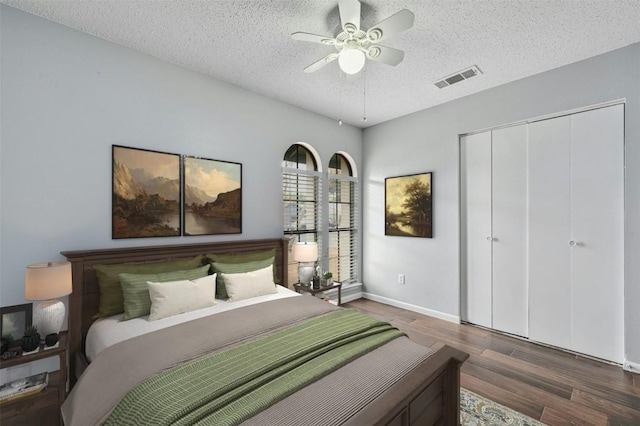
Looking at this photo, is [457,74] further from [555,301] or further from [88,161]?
[88,161]

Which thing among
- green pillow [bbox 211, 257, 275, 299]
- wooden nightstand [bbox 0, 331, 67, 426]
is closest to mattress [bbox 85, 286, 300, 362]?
wooden nightstand [bbox 0, 331, 67, 426]

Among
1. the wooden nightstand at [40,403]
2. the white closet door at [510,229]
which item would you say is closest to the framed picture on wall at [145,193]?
the wooden nightstand at [40,403]

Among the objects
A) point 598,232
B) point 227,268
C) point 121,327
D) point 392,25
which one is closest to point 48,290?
point 121,327

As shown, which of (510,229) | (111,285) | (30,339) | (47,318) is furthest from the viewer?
(510,229)

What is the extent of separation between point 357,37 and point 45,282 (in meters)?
2.72

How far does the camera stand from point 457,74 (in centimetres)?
308

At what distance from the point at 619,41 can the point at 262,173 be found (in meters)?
3.64

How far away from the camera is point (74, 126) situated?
234 centimetres

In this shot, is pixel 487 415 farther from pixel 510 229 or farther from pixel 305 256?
pixel 305 256

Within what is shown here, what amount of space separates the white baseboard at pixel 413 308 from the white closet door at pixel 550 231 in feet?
2.83

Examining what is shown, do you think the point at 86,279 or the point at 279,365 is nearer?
the point at 279,365

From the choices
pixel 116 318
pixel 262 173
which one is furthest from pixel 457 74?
pixel 116 318

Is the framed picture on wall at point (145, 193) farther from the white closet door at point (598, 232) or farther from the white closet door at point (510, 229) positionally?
the white closet door at point (598, 232)

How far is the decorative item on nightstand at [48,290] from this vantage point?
73.5 inches
